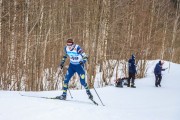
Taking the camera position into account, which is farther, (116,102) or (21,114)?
(116,102)

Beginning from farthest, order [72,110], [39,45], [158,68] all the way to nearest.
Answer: [158,68], [39,45], [72,110]

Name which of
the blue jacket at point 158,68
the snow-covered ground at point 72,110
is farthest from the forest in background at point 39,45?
the snow-covered ground at point 72,110

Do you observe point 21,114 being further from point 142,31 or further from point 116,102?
point 142,31

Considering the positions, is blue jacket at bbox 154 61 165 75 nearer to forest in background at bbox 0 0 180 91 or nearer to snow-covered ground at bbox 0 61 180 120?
forest in background at bbox 0 0 180 91

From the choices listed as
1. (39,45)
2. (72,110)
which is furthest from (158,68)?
(72,110)

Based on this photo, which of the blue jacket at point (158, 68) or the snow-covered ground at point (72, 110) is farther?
the blue jacket at point (158, 68)

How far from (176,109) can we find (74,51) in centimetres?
381

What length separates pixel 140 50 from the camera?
2070 cm

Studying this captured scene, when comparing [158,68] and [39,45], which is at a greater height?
[39,45]

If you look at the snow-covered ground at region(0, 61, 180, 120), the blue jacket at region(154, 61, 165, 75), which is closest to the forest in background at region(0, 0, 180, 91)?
the blue jacket at region(154, 61, 165, 75)

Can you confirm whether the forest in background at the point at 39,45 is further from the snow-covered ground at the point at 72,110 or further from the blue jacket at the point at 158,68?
the snow-covered ground at the point at 72,110

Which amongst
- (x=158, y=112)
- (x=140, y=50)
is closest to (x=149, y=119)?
(x=158, y=112)

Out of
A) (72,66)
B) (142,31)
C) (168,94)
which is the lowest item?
(168,94)

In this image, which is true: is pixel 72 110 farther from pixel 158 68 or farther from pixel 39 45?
pixel 158 68
